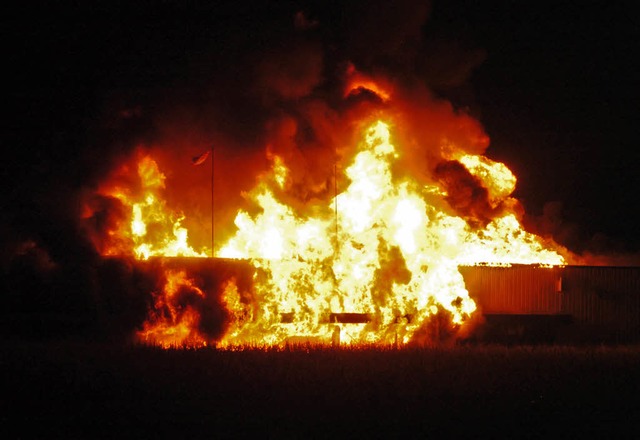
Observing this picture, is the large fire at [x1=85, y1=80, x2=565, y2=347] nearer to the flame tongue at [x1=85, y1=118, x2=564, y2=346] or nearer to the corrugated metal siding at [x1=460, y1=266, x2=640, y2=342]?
the flame tongue at [x1=85, y1=118, x2=564, y2=346]

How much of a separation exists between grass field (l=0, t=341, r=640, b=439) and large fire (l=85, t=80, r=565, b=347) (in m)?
4.72

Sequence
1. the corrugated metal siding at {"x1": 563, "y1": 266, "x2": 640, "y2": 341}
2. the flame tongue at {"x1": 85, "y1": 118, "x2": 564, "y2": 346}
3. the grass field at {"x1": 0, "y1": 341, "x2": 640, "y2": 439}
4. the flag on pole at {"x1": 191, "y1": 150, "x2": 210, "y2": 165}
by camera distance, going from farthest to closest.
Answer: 1. the flag on pole at {"x1": 191, "y1": 150, "x2": 210, "y2": 165}
2. the corrugated metal siding at {"x1": 563, "y1": 266, "x2": 640, "y2": 341}
3. the flame tongue at {"x1": 85, "y1": 118, "x2": 564, "y2": 346}
4. the grass field at {"x1": 0, "y1": 341, "x2": 640, "y2": 439}

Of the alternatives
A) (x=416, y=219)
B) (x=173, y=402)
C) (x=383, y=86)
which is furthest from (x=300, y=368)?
(x=383, y=86)

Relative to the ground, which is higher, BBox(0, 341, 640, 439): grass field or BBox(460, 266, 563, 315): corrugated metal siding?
BBox(460, 266, 563, 315): corrugated metal siding

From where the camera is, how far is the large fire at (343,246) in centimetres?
3159

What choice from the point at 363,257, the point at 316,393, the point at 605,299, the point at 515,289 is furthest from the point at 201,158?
the point at 316,393

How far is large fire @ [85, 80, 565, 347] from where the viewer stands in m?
31.6

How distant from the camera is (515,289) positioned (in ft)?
115

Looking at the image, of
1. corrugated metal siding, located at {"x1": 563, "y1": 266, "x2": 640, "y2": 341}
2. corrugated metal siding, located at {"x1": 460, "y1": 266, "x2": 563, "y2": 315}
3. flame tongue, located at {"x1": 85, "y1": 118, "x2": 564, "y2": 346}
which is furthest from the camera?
corrugated metal siding, located at {"x1": 460, "y1": 266, "x2": 563, "y2": 315}

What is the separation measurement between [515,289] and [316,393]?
16498mm

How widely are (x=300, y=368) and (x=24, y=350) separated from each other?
8610mm

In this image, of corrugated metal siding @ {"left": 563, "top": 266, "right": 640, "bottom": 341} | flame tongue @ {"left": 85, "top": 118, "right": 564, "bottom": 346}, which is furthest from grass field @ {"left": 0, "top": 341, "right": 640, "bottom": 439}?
corrugated metal siding @ {"left": 563, "top": 266, "right": 640, "bottom": 341}

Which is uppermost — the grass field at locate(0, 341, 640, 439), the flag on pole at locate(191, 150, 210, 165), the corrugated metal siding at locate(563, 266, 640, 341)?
the flag on pole at locate(191, 150, 210, 165)

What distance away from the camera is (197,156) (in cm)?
3669
